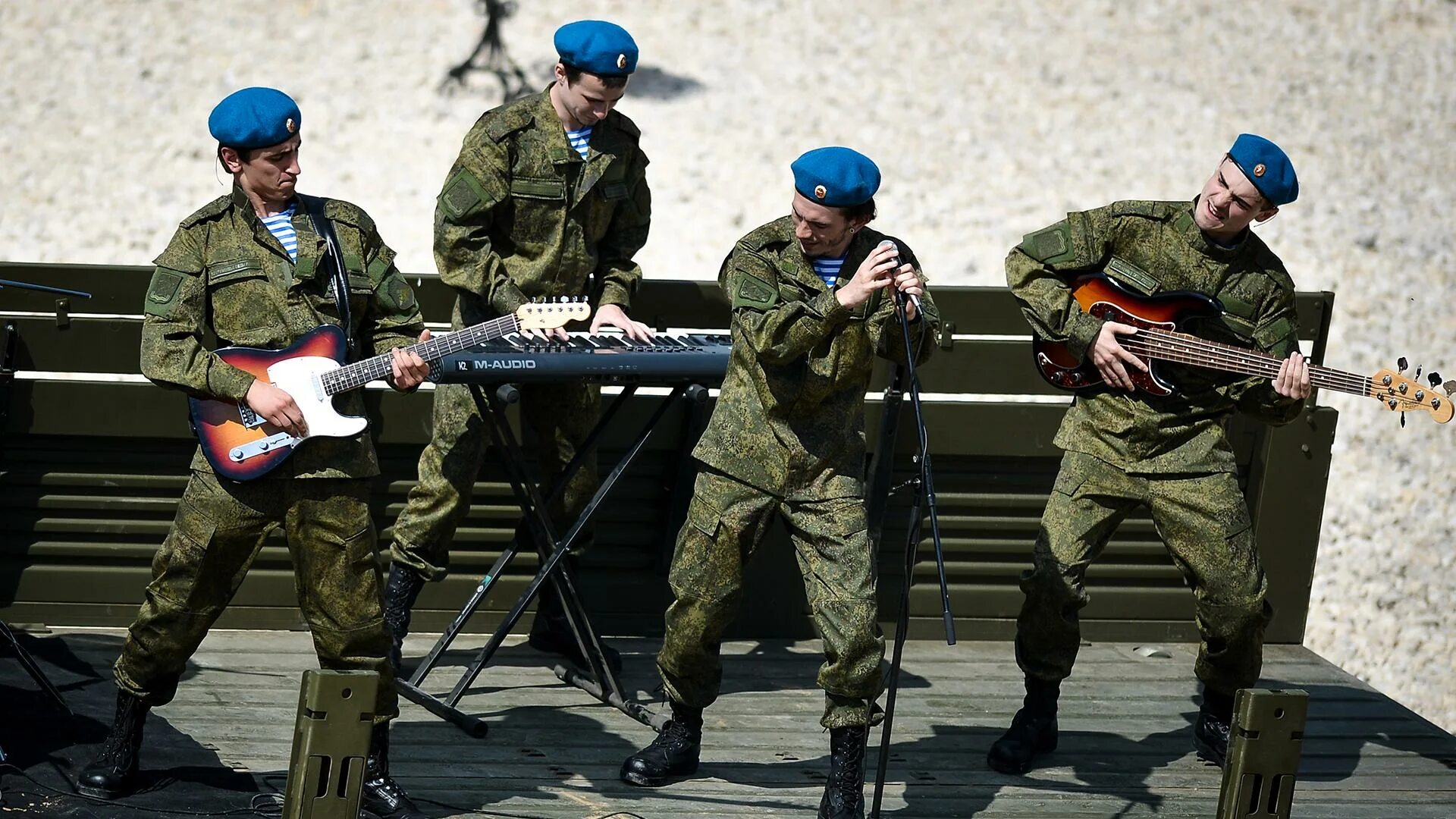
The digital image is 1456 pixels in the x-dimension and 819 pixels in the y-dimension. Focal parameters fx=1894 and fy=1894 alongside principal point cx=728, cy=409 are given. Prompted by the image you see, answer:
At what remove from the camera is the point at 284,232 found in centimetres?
587

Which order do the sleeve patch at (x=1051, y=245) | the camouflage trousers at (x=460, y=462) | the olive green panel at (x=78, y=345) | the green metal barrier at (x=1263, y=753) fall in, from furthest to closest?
1. the olive green panel at (x=78, y=345)
2. the camouflage trousers at (x=460, y=462)
3. the sleeve patch at (x=1051, y=245)
4. the green metal barrier at (x=1263, y=753)

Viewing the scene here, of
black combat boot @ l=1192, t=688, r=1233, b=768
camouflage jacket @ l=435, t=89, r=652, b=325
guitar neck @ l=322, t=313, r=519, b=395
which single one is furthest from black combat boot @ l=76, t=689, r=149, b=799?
black combat boot @ l=1192, t=688, r=1233, b=768

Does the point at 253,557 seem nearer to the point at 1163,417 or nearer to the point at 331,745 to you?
the point at 331,745

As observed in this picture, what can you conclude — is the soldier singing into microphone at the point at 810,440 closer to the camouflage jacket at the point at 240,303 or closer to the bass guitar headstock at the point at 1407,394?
the camouflage jacket at the point at 240,303

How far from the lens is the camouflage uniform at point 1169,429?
6684 millimetres

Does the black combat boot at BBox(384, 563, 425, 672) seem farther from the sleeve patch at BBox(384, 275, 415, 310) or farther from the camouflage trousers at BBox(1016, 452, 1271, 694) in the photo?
the camouflage trousers at BBox(1016, 452, 1271, 694)

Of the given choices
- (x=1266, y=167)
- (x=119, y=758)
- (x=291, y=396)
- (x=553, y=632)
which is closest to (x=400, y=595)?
Result: (x=553, y=632)

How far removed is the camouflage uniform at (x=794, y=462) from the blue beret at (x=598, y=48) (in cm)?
112

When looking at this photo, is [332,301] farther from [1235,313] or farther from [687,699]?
[1235,313]

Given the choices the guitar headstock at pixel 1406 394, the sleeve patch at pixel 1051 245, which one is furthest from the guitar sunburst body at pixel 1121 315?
the guitar headstock at pixel 1406 394

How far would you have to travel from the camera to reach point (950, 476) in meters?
8.16

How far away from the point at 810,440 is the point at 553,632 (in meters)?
2.11

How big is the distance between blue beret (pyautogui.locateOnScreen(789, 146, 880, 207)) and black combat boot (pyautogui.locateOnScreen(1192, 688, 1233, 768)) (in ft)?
8.25

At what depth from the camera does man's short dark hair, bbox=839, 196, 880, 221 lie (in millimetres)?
5961
